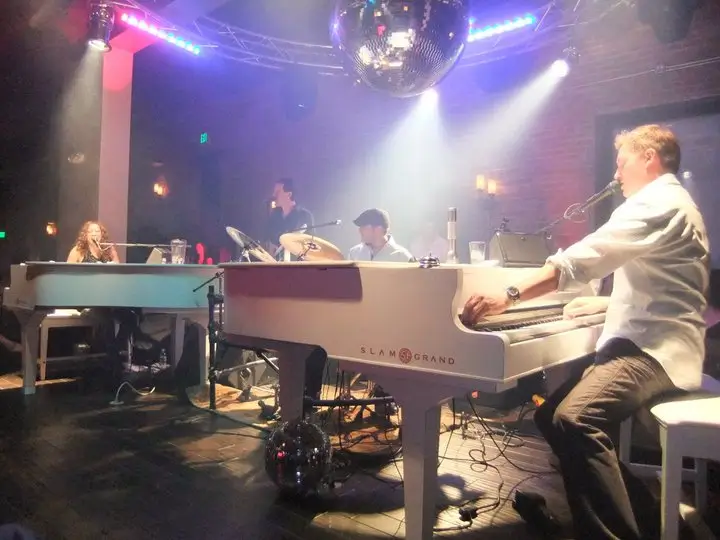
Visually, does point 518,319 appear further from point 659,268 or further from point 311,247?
point 311,247

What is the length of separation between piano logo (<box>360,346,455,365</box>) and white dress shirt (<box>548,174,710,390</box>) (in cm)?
51

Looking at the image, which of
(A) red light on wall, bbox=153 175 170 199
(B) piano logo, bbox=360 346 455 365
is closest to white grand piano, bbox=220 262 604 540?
(B) piano logo, bbox=360 346 455 365

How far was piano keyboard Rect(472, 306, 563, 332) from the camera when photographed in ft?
5.36

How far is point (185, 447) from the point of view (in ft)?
9.77

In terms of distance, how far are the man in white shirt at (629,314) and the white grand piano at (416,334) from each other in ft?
0.35

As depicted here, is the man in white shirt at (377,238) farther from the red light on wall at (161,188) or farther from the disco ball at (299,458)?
the red light on wall at (161,188)

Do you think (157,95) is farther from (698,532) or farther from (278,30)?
(698,532)

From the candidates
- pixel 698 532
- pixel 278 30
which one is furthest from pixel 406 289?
pixel 278 30

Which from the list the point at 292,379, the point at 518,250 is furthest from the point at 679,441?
the point at 292,379

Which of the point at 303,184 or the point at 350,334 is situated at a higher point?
the point at 303,184

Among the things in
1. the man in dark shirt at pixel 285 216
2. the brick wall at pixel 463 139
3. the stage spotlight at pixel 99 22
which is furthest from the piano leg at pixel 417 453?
the stage spotlight at pixel 99 22

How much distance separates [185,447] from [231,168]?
6073mm

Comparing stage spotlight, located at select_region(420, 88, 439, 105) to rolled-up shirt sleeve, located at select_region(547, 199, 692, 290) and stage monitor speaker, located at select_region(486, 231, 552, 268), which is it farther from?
rolled-up shirt sleeve, located at select_region(547, 199, 692, 290)

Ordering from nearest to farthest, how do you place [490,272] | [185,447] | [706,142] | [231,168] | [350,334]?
[350,334] → [490,272] → [185,447] → [706,142] → [231,168]
